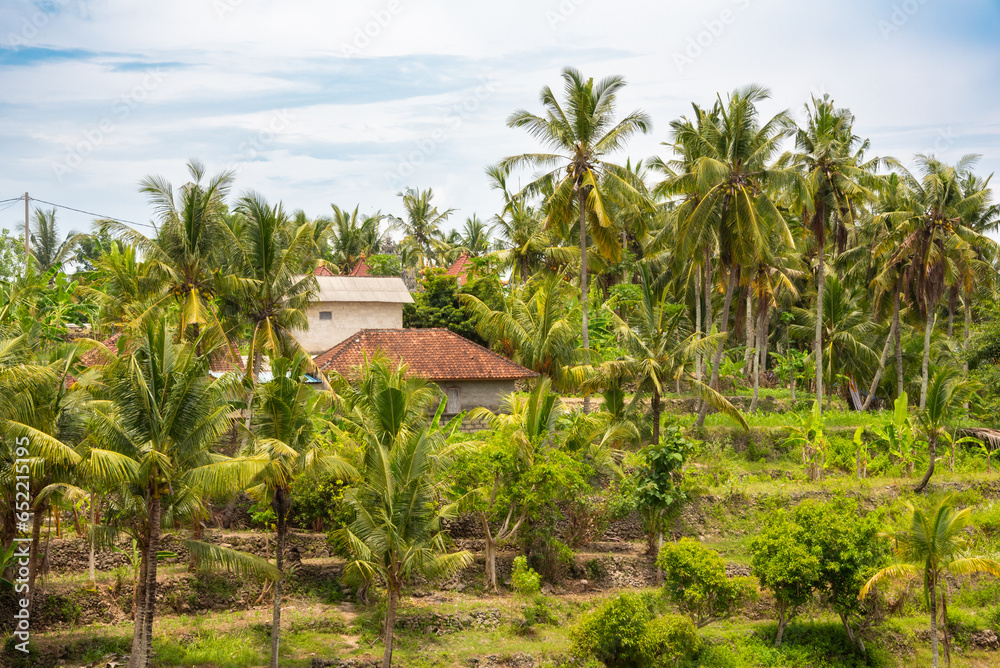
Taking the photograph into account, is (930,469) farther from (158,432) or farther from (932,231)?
(158,432)

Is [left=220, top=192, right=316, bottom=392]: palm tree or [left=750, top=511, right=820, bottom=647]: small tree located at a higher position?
[left=220, top=192, right=316, bottom=392]: palm tree

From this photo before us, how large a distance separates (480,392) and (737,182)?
11.3m

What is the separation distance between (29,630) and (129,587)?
2353 millimetres

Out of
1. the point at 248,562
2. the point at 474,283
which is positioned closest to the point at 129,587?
the point at 248,562

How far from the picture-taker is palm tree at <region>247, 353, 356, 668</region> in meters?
18.4

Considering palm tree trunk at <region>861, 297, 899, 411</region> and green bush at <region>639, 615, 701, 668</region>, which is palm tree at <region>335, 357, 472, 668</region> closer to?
green bush at <region>639, 615, 701, 668</region>

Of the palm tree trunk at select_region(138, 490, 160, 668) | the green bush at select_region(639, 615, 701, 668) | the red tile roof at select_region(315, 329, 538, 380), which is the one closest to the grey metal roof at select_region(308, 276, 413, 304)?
the red tile roof at select_region(315, 329, 538, 380)

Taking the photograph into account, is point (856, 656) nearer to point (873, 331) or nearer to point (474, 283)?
point (873, 331)

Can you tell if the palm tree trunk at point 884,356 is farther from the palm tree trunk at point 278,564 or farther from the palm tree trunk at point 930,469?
the palm tree trunk at point 278,564

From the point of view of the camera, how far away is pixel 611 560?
2522cm

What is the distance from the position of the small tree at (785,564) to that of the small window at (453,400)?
11.3 meters

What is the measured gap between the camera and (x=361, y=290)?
3825cm

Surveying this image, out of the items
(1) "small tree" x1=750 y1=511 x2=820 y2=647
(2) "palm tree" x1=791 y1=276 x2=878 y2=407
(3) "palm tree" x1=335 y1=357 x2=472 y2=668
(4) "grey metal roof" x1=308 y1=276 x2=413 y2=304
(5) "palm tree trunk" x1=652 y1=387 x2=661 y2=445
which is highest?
(4) "grey metal roof" x1=308 y1=276 x2=413 y2=304

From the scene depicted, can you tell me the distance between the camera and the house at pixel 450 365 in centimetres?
2941
